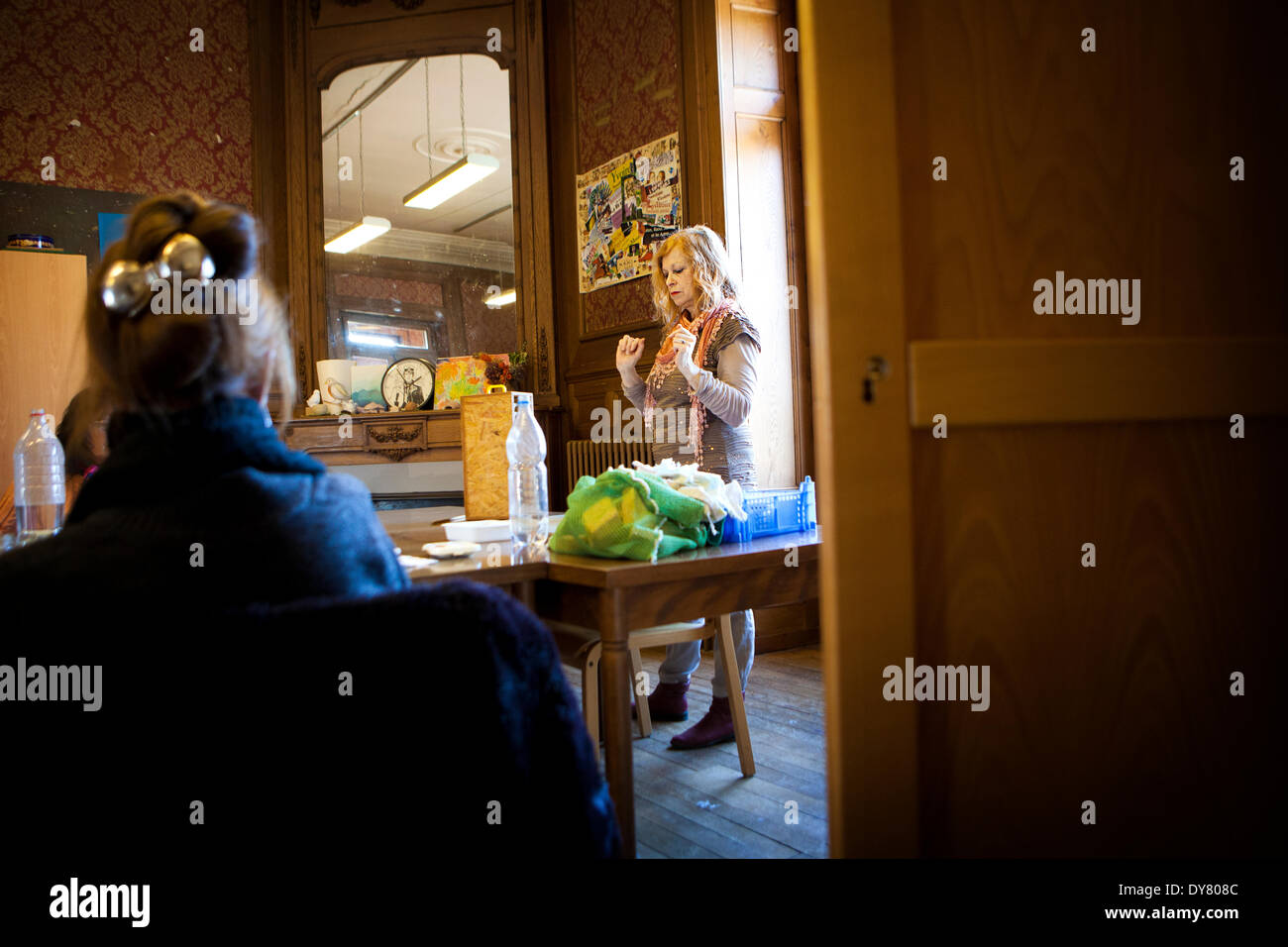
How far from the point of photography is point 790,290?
13.5 feet

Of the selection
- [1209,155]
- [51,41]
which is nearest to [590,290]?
[51,41]

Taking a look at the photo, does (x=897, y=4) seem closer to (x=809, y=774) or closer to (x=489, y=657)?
(x=489, y=657)

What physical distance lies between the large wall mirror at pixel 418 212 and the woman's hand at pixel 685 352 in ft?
7.94

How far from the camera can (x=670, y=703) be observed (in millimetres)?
2949

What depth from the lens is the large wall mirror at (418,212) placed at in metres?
4.89

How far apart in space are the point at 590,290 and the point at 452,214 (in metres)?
1.22

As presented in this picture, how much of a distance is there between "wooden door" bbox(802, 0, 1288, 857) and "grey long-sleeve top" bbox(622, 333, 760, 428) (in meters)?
1.37

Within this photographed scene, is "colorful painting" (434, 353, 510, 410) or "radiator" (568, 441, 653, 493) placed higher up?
"colorful painting" (434, 353, 510, 410)

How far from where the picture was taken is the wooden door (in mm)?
1164

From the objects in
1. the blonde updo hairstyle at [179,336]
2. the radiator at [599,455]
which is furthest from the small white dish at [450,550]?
the radiator at [599,455]

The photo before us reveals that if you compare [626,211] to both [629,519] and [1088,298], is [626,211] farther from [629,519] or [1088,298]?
[1088,298]

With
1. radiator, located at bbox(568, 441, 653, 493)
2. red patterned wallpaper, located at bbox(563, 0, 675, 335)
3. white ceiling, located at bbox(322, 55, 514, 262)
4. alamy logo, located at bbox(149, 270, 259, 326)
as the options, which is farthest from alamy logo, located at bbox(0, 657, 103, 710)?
white ceiling, located at bbox(322, 55, 514, 262)
